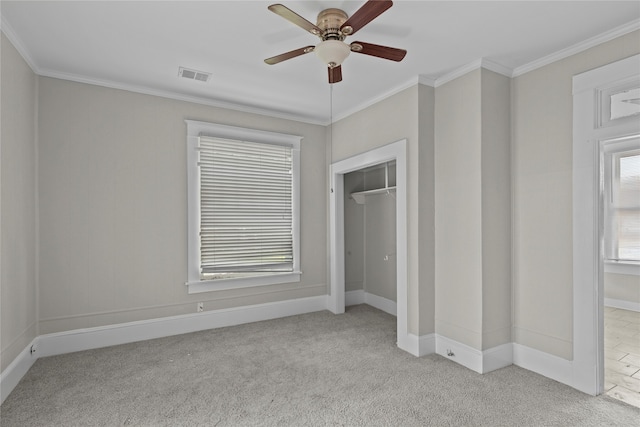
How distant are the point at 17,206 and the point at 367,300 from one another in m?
4.34

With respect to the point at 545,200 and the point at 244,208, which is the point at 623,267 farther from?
the point at 244,208

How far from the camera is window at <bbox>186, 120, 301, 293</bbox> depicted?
4.10 m

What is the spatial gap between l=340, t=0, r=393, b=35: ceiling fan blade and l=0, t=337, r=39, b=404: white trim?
345cm

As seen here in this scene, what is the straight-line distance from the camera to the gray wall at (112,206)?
11.1 feet

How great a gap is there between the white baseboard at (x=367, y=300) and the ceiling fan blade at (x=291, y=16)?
3.78 metres

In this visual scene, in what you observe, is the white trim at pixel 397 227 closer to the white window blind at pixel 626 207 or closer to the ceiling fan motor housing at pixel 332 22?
the ceiling fan motor housing at pixel 332 22

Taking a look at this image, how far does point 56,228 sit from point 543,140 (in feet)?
15.2

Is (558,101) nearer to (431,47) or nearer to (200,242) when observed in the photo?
(431,47)

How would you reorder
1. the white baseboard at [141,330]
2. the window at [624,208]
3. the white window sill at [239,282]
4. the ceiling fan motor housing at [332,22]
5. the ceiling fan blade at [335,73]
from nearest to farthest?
the ceiling fan motor housing at [332,22] → the ceiling fan blade at [335,73] → the white baseboard at [141,330] → the white window sill at [239,282] → the window at [624,208]

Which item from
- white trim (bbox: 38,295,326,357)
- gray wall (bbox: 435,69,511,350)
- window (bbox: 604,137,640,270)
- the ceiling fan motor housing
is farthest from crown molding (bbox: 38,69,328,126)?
window (bbox: 604,137,640,270)

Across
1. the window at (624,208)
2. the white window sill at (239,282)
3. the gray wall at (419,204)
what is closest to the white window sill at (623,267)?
the window at (624,208)

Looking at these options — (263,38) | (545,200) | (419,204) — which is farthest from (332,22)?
(545,200)

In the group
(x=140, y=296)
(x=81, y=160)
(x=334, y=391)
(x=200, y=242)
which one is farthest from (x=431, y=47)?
(x=140, y=296)

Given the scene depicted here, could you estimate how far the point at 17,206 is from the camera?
2.86 metres
